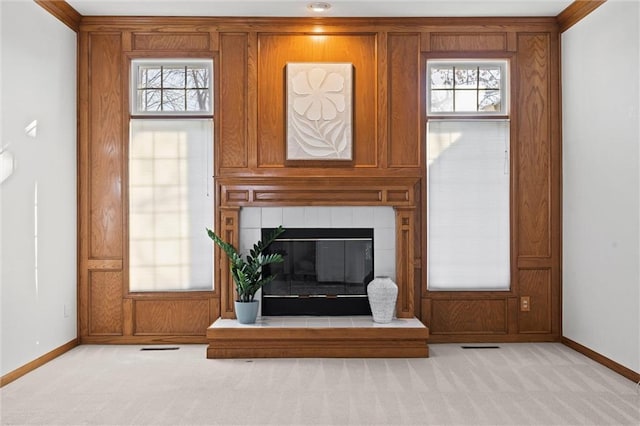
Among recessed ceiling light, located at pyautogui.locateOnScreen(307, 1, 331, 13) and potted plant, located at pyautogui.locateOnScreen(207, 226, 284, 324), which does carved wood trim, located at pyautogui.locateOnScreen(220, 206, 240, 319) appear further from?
recessed ceiling light, located at pyautogui.locateOnScreen(307, 1, 331, 13)

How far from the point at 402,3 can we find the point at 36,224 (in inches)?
134

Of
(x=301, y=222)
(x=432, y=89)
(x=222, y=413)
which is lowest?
(x=222, y=413)

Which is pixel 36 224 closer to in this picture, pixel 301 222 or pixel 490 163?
pixel 301 222

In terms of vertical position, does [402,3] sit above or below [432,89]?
above

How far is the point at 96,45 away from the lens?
18.0 ft

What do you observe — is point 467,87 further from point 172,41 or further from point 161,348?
point 161,348

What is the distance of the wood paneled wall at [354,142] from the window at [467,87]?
107 millimetres

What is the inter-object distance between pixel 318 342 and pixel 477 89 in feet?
8.82

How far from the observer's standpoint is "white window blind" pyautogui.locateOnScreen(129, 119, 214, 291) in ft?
18.0

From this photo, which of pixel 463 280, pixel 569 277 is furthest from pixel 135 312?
pixel 569 277

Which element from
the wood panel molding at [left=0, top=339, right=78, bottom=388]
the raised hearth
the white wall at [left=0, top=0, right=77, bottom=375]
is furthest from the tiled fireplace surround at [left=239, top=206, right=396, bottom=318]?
the wood panel molding at [left=0, top=339, right=78, bottom=388]

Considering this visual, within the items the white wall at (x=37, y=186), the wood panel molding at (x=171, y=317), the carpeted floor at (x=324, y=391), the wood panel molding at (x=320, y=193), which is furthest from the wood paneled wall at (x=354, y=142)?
the carpeted floor at (x=324, y=391)

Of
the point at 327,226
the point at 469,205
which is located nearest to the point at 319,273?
the point at 327,226

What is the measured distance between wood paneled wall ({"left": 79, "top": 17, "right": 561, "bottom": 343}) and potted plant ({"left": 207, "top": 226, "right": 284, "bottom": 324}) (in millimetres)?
250
